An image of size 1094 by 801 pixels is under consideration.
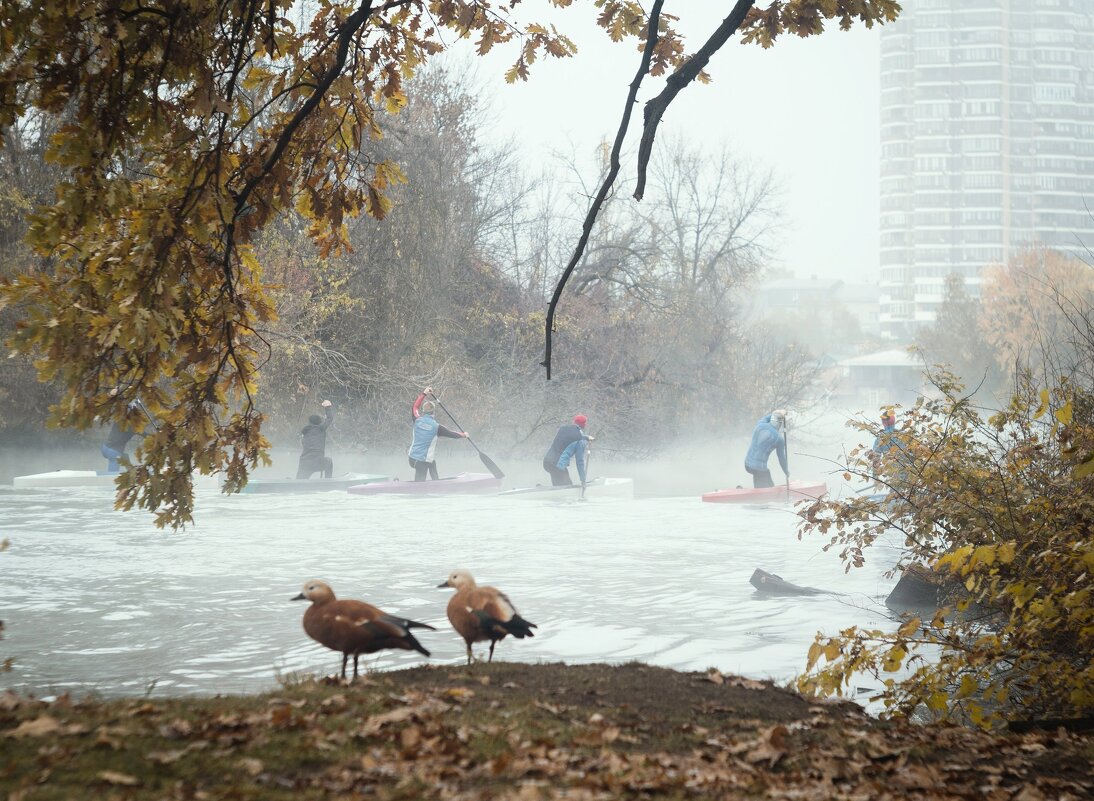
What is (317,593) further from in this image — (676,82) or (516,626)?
(676,82)

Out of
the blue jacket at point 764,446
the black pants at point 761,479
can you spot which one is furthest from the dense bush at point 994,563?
the black pants at point 761,479

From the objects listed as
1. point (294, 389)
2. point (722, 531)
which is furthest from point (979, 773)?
point (294, 389)

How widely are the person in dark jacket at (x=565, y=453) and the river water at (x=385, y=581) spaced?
2.22 ft

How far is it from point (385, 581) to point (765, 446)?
36.8ft

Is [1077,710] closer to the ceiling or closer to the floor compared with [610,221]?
closer to the floor

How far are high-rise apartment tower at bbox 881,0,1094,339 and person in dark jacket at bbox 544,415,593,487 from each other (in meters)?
134

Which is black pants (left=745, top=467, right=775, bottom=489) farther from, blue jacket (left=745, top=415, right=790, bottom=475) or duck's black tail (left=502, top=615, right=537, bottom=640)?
duck's black tail (left=502, top=615, right=537, bottom=640)

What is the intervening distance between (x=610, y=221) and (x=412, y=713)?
35747mm

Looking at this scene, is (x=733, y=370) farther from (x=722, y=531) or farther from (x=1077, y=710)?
(x=1077, y=710)

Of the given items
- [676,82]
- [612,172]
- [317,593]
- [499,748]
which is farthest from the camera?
[676,82]

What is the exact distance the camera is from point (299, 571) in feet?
58.6

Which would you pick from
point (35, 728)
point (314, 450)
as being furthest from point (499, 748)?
point (314, 450)

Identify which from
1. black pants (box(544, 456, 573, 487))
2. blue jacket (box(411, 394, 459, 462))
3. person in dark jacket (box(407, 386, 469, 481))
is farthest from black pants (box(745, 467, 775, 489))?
blue jacket (box(411, 394, 459, 462))

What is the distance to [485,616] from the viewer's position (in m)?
6.51
